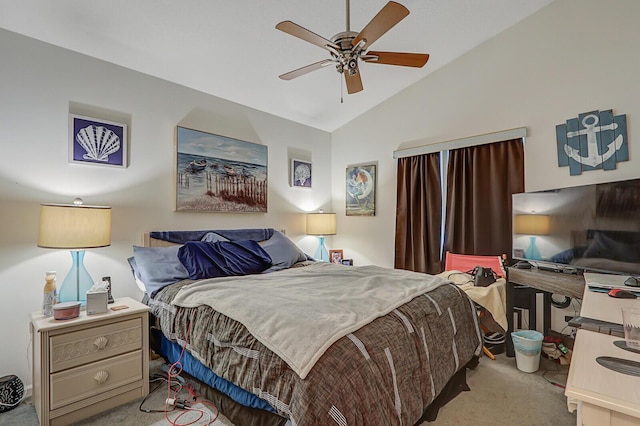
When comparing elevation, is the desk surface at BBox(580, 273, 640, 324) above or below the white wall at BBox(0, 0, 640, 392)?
below

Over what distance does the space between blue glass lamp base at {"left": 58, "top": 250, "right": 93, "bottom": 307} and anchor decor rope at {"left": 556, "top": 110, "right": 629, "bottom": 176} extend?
13.2ft

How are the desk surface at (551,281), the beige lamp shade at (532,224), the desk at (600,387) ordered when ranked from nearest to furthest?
1. the desk at (600,387)
2. the desk surface at (551,281)
3. the beige lamp shade at (532,224)

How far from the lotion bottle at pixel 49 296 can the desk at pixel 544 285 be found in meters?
3.35

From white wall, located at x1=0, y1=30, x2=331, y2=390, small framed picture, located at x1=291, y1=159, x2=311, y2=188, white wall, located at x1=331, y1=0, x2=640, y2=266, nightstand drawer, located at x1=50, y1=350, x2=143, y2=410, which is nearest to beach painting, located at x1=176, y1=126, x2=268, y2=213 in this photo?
white wall, located at x1=0, y1=30, x2=331, y2=390

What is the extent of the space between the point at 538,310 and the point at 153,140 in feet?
13.1

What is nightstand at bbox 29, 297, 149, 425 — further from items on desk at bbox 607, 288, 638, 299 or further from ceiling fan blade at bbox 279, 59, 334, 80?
items on desk at bbox 607, 288, 638, 299

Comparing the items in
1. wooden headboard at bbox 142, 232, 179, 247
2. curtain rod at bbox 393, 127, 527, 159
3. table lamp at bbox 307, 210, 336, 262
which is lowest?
wooden headboard at bbox 142, 232, 179, 247

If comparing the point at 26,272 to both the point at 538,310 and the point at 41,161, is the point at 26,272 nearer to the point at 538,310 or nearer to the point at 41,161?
the point at 41,161

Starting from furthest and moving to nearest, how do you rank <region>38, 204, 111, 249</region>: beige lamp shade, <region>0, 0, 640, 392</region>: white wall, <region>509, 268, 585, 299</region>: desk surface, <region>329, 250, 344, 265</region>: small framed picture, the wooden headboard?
<region>329, 250, 344, 265</region>: small framed picture
the wooden headboard
<region>0, 0, 640, 392</region>: white wall
<region>509, 268, 585, 299</region>: desk surface
<region>38, 204, 111, 249</region>: beige lamp shade

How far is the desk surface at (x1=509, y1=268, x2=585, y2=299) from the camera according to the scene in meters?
2.14

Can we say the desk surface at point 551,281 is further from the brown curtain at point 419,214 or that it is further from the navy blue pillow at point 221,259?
the navy blue pillow at point 221,259

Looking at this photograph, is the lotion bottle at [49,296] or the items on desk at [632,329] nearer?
the items on desk at [632,329]

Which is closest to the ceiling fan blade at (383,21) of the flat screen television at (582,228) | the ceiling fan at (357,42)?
the ceiling fan at (357,42)

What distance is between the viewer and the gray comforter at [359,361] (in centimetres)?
122
